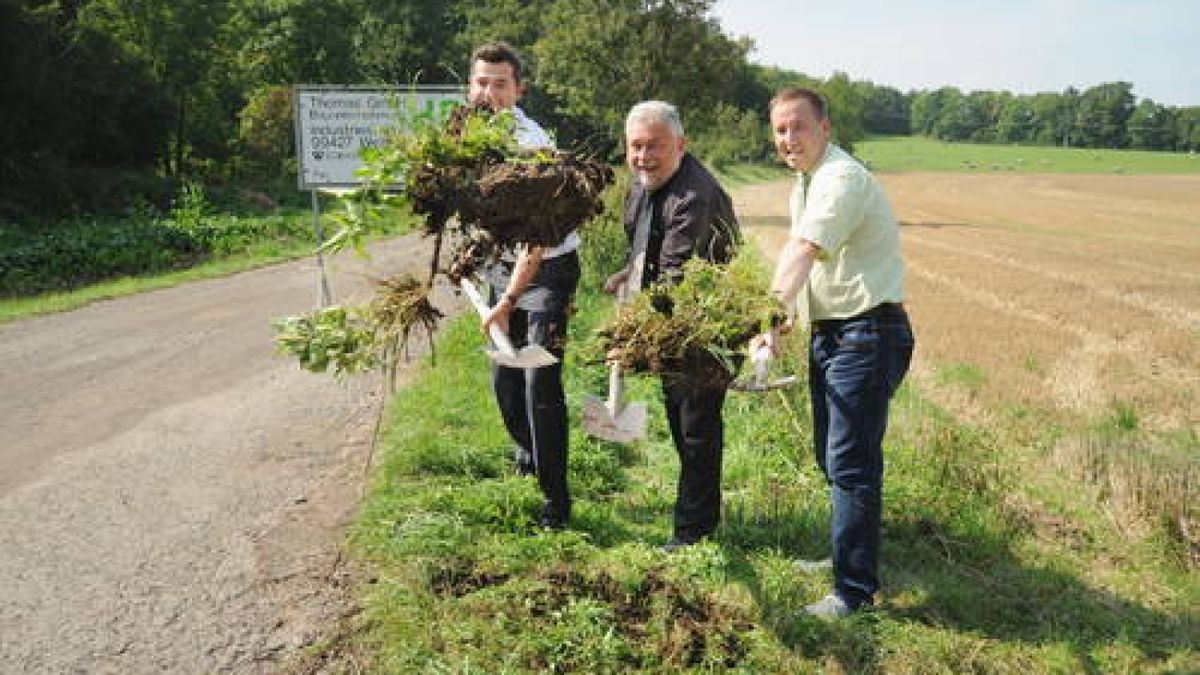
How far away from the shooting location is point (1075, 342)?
10938 mm

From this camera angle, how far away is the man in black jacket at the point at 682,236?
4.07 meters

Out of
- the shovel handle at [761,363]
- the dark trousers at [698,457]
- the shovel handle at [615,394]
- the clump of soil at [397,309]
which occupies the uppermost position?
the clump of soil at [397,309]

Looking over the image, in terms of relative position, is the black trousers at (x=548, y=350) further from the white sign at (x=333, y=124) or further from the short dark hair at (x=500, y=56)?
the white sign at (x=333, y=124)

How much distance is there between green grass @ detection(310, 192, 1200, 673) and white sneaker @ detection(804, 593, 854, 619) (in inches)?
2.2

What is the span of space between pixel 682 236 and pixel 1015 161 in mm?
87431

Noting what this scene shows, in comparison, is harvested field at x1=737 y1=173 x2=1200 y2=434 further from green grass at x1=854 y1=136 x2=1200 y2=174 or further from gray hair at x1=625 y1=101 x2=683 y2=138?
green grass at x1=854 y1=136 x2=1200 y2=174

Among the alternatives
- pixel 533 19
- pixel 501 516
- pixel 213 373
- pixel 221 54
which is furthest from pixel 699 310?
pixel 533 19

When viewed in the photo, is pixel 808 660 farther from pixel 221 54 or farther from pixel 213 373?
pixel 221 54

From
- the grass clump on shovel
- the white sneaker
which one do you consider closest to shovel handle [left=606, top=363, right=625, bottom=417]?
the grass clump on shovel

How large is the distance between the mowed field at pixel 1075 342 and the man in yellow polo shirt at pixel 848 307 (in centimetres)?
206

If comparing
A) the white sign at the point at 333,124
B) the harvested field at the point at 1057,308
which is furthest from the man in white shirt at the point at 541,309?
the white sign at the point at 333,124

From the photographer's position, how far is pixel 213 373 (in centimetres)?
848

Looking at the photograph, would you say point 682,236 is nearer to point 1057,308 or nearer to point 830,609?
point 830,609

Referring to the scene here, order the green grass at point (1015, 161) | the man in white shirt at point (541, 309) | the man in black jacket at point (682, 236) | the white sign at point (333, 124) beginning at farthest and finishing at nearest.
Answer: the green grass at point (1015, 161) < the white sign at point (333, 124) < the man in white shirt at point (541, 309) < the man in black jacket at point (682, 236)
